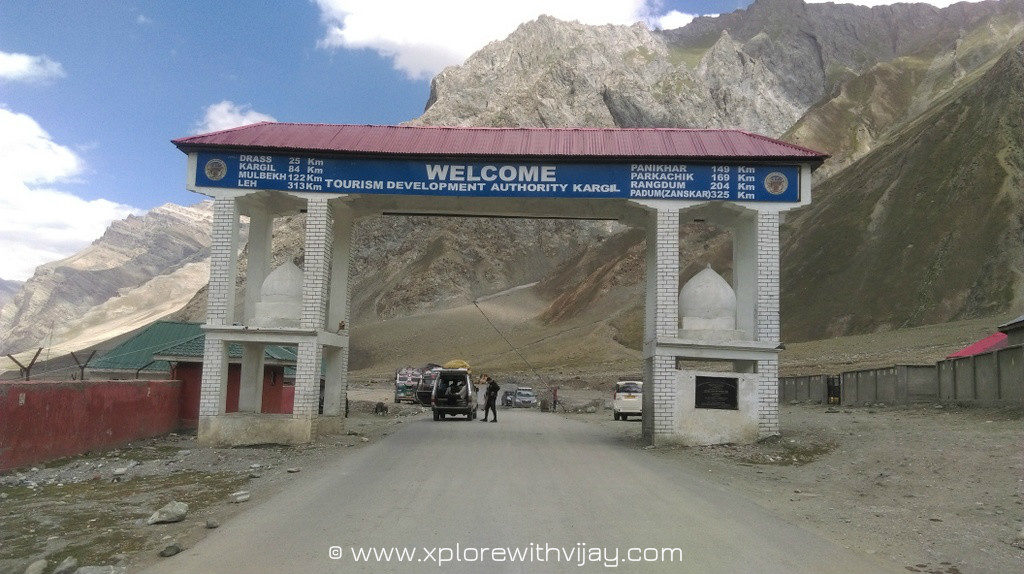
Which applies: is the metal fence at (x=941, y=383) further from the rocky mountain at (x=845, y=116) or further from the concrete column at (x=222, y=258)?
the rocky mountain at (x=845, y=116)

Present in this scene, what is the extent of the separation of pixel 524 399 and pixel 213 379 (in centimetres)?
2977

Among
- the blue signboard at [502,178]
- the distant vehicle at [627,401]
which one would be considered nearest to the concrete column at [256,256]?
the blue signboard at [502,178]

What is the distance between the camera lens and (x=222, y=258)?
19953 mm

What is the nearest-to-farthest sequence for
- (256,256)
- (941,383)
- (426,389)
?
1. (256,256)
2. (941,383)
3. (426,389)

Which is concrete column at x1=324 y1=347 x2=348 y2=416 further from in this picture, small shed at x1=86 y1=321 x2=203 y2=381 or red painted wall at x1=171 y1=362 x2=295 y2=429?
small shed at x1=86 y1=321 x2=203 y2=381

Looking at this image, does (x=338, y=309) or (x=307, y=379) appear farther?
(x=338, y=309)

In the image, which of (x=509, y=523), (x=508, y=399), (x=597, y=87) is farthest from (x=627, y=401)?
(x=597, y=87)

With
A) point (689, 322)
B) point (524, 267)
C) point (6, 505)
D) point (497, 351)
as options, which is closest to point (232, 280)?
point (6, 505)

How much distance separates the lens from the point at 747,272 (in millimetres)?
21562

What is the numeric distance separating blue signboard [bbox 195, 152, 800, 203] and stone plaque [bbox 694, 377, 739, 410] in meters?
4.50

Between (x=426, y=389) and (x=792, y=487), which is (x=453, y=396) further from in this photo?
(x=792, y=487)

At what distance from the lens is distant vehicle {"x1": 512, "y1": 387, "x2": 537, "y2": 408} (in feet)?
156

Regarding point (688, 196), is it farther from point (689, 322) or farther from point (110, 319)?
point (110, 319)

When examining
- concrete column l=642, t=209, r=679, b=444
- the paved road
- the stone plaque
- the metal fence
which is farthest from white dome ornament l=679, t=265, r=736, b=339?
the metal fence
